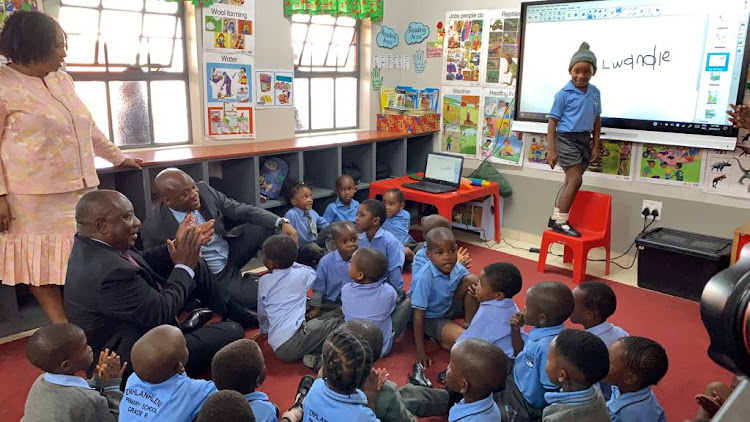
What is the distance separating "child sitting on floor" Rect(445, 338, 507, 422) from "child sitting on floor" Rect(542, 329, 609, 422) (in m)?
0.16

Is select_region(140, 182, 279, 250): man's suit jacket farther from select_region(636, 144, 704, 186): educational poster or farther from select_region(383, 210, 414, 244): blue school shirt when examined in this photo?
select_region(636, 144, 704, 186): educational poster

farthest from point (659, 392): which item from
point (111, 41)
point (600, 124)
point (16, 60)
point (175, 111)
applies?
point (111, 41)

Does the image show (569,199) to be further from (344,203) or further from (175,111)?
(175,111)

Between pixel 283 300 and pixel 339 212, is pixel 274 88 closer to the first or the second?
pixel 339 212

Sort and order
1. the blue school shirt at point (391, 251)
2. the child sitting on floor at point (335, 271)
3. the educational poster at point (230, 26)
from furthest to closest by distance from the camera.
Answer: the educational poster at point (230, 26), the blue school shirt at point (391, 251), the child sitting on floor at point (335, 271)

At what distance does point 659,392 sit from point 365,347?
1544mm

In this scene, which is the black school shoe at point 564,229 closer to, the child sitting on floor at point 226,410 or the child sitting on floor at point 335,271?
the child sitting on floor at point 335,271

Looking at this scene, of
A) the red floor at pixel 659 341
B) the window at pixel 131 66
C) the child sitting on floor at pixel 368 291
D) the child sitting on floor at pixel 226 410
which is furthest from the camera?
the window at pixel 131 66

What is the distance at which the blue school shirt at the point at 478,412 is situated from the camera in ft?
5.46

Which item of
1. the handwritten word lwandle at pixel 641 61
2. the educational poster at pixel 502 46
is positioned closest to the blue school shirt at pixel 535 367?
the handwritten word lwandle at pixel 641 61

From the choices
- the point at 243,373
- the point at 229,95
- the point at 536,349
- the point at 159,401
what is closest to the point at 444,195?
the point at 229,95

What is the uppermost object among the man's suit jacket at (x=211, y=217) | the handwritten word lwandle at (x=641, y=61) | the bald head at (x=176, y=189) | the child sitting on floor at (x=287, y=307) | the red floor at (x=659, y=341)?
the handwritten word lwandle at (x=641, y=61)

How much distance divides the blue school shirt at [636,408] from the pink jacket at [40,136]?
2.41 m

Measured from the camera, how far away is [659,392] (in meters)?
2.43
